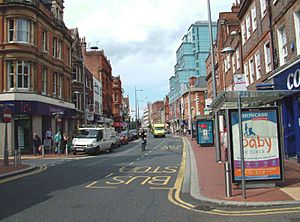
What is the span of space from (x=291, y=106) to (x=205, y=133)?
13.8 meters

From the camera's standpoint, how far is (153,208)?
757 cm

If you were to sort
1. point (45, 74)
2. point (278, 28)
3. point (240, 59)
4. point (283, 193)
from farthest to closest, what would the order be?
point (45, 74) < point (240, 59) < point (278, 28) < point (283, 193)

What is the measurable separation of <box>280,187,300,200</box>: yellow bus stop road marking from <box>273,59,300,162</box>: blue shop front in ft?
18.9

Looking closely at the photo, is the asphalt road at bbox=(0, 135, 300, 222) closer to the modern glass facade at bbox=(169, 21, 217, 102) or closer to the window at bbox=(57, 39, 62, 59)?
the window at bbox=(57, 39, 62, 59)

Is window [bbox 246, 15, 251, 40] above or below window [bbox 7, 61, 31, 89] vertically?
above

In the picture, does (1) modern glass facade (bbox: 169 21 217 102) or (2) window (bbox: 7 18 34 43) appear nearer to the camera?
(2) window (bbox: 7 18 34 43)

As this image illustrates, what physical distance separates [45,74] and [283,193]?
85.2 ft

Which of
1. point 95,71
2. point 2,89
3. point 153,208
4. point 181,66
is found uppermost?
point 181,66

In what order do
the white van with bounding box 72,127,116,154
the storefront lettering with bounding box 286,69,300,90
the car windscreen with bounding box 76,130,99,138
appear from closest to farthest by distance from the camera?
1. the storefront lettering with bounding box 286,69,300,90
2. the white van with bounding box 72,127,116,154
3. the car windscreen with bounding box 76,130,99,138

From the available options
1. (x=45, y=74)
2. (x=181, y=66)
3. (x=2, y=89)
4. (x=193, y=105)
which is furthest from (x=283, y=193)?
(x=181, y=66)

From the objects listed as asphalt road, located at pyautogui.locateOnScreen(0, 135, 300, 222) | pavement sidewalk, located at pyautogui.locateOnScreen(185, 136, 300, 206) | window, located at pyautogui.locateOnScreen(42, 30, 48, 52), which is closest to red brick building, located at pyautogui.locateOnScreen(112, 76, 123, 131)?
A: window, located at pyautogui.locateOnScreen(42, 30, 48, 52)

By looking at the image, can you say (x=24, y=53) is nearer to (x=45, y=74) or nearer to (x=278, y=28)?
(x=45, y=74)

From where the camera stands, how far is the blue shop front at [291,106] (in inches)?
553

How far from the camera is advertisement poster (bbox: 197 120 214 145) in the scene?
28578mm
